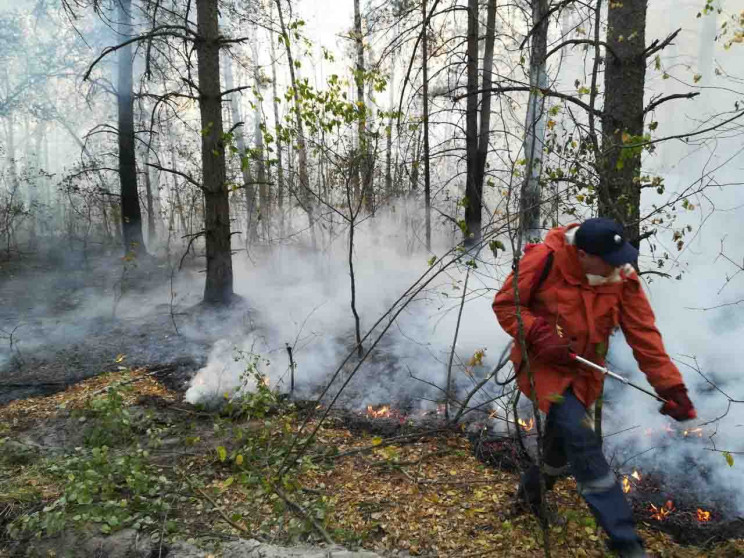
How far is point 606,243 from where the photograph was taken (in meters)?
2.51

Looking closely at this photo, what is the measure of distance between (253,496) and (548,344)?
99.1 inches

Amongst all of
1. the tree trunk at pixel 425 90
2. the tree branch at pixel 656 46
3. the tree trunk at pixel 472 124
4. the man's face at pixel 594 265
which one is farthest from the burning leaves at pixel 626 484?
the tree trunk at pixel 472 124

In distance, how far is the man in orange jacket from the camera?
2543 mm

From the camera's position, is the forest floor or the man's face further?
the forest floor

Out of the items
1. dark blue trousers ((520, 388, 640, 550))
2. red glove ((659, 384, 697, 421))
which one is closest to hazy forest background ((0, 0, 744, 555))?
dark blue trousers ((520, 388, 640, 550))

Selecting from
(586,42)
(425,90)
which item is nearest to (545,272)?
(586,42)

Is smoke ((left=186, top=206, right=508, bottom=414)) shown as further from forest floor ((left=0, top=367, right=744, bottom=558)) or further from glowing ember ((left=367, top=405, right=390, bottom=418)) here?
forest floor ((left=0, top=367, right=744, bottom=558))

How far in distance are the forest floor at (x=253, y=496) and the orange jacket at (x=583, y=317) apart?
0.98 meters

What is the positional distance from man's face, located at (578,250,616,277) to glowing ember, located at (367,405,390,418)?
2.99 meters

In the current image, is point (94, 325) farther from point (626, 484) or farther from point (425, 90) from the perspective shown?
point (626, 484)

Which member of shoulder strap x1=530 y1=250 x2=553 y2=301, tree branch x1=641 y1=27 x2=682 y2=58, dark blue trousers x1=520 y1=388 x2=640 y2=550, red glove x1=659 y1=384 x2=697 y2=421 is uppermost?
tree branch x1=641 y1=27 x2=682 y2=58

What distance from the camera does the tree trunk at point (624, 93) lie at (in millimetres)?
4574

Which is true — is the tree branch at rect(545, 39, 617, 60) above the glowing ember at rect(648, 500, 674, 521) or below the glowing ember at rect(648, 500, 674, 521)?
above

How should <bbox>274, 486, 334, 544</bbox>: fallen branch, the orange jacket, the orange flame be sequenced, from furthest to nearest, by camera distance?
1. the orange flame
2. <bbox>274, 486, 334, 544</bbox>: fallen branch
3. the orange jacket
